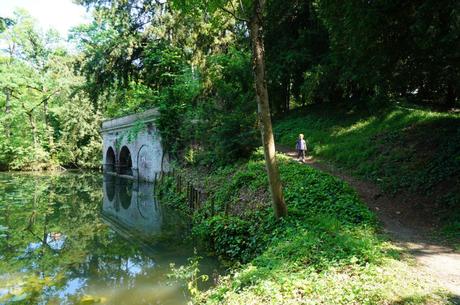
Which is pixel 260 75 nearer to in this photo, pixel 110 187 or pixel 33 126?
pixel 110 187

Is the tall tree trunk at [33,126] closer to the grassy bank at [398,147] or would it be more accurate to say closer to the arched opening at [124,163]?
the arched opening at [124,163]

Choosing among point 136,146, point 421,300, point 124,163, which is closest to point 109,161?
point 124,163

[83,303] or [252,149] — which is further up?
[252,149]

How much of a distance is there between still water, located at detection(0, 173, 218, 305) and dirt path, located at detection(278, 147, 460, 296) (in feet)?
13.8

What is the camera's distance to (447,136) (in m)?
11.8

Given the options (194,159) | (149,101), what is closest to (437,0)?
(194,159)

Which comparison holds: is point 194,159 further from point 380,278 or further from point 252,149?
point 380,278

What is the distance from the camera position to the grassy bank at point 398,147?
31.9 feet

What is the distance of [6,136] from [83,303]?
34.9 meters

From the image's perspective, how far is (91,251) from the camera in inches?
441

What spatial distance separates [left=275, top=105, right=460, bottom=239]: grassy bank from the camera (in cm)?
972

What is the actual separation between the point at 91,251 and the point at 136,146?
→ 49.9 feet

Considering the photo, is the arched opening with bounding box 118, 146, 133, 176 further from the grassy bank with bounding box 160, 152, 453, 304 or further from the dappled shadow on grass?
the dappled shadow on grass

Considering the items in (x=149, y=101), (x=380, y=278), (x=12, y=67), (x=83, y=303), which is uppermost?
(x=12, y=67)
